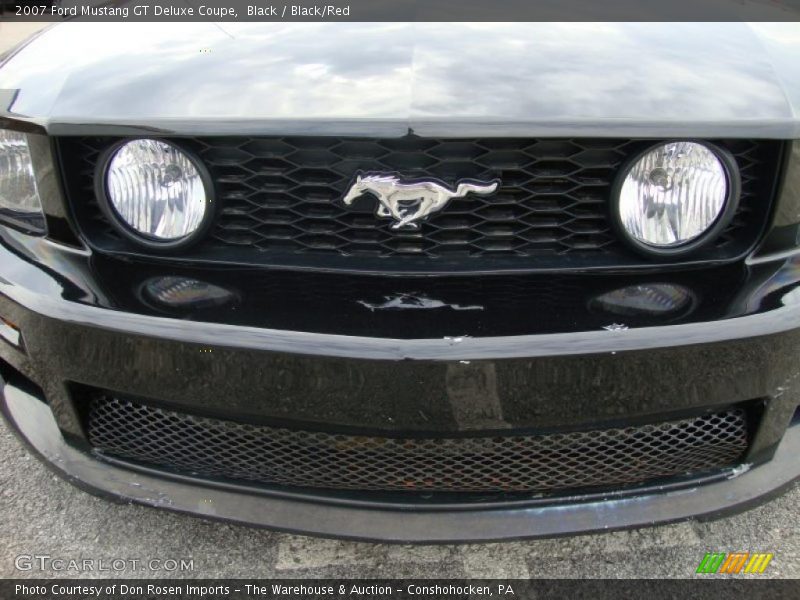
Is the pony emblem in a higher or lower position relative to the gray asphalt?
higher

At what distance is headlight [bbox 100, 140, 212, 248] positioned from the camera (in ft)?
4.72

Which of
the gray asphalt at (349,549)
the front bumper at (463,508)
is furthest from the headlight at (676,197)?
the gray asphalt at (349,549)

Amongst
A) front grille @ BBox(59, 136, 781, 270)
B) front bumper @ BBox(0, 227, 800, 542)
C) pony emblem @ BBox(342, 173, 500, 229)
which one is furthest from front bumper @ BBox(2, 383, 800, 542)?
pony emblem @ BBox(342, 173, 500, 229)

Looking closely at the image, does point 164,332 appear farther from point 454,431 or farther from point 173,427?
point 454,431

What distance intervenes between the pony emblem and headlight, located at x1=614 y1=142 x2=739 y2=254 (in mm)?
274

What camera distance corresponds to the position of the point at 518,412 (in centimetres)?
133

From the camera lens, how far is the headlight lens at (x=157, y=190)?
1.44 metres

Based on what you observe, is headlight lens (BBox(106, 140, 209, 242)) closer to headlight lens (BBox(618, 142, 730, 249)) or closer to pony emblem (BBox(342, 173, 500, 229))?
pony emblem (BBox(342, 173, 500, 229))

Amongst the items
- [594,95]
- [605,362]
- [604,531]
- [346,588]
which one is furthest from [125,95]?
[604,531]

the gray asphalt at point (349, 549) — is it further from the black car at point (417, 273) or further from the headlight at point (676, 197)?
the headlight at point (676, 197)

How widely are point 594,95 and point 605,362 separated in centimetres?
50

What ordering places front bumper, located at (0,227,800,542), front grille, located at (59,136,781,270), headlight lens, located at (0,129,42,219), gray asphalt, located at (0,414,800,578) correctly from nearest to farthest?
front bumper, located at (0,227,800,542) < front grille, located at (59,136,781,270) < headlight lens, located at (0,129,42,219) < gray asphalt, located at (0,414,800,578)

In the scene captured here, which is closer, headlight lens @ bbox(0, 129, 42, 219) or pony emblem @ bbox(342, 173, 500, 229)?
pony emblem @ bbox(342, 173, 500, 229)

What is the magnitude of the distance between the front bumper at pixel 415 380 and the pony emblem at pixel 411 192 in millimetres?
221
